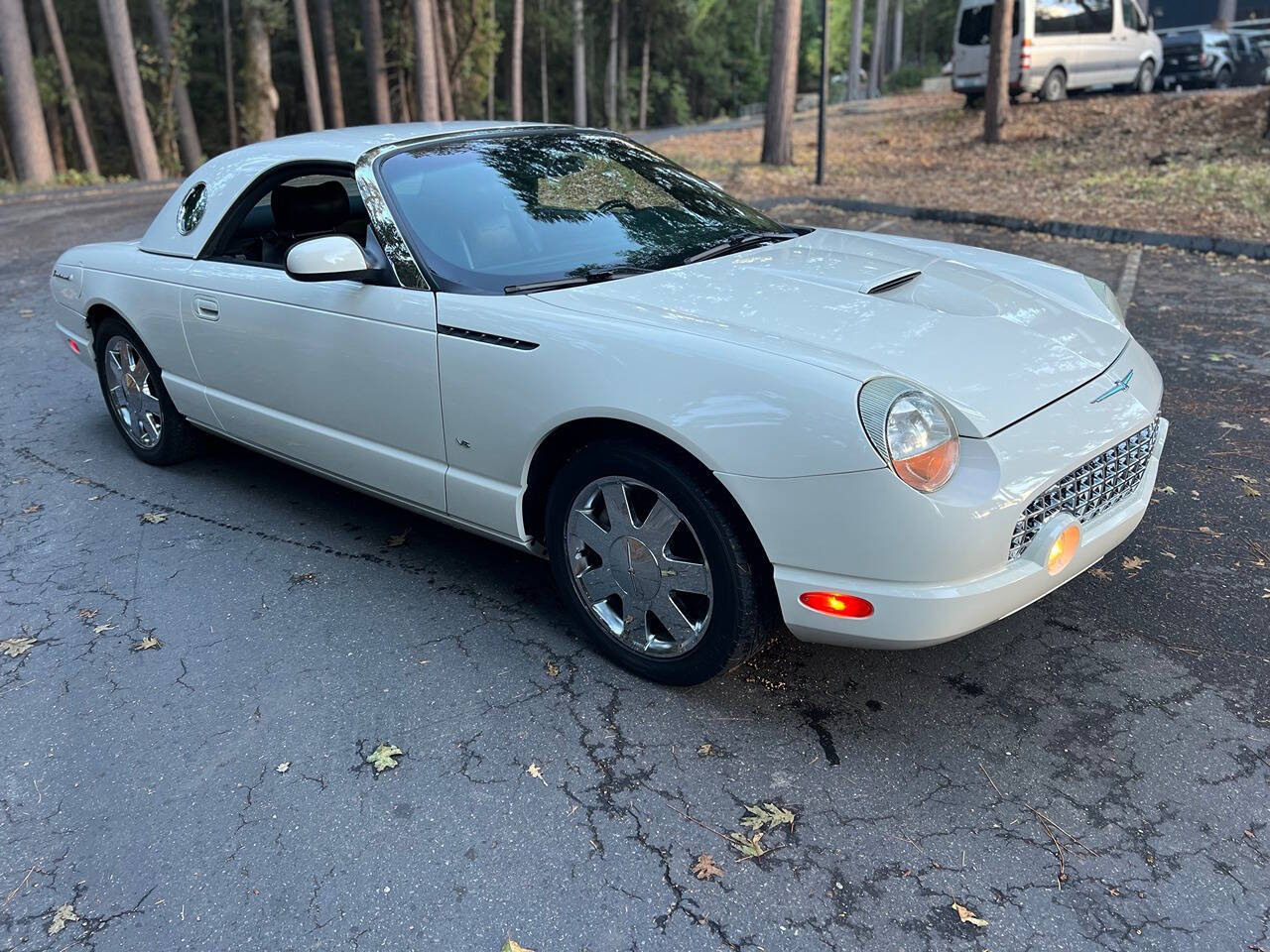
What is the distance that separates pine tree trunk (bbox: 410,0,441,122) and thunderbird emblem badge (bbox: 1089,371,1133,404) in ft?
67.1

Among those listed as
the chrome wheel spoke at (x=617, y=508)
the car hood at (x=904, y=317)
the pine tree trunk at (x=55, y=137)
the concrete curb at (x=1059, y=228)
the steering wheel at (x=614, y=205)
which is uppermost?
the steering wheel at (x=614, y=205)

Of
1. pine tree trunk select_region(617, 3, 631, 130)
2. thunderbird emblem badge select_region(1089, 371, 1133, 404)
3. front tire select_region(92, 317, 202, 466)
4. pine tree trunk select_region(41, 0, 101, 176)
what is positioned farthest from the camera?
pine tree trunk select_region(617, 3, 631, 130)

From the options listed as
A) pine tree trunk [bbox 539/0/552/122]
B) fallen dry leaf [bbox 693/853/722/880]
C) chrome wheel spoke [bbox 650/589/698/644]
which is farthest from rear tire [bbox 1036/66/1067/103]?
pine tree trunk [bbox 539/0/552/122]

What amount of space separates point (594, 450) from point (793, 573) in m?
0.72

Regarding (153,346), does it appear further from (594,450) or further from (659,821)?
(659,821)

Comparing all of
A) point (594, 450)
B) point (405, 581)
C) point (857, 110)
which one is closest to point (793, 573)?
point (594, 450)

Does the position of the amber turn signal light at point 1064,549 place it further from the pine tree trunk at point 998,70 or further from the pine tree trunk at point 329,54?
the pine tree trunk at point 329,54

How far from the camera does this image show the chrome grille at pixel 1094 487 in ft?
8.34

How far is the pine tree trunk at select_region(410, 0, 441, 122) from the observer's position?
20.6 meters

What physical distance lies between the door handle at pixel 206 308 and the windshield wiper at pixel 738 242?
2.00m

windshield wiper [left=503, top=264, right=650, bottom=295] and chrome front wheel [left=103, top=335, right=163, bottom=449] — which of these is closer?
windshield wiper [left=503, top=264, right=650, bottom=295]

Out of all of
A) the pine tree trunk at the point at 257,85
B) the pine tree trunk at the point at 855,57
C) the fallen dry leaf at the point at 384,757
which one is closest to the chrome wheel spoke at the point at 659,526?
the fallen dry leaf at the point at 384,757

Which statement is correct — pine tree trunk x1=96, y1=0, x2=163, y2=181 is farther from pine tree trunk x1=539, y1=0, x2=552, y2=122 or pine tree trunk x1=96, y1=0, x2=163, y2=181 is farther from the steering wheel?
pine tree trunk x1=539, y1=0, x2=552, y2=122

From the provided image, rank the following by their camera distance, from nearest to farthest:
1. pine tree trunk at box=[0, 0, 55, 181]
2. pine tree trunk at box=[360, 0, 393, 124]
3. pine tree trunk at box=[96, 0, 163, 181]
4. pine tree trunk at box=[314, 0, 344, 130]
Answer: pine tree trunk at box=[0, 0, 55, 181] < pine tree trunk at box=[96, 0, 163, 181] < pine tree trunk at box=[360, 0, 393, 124] < pine tree trunk at box=[314, 0, 344, 130]
